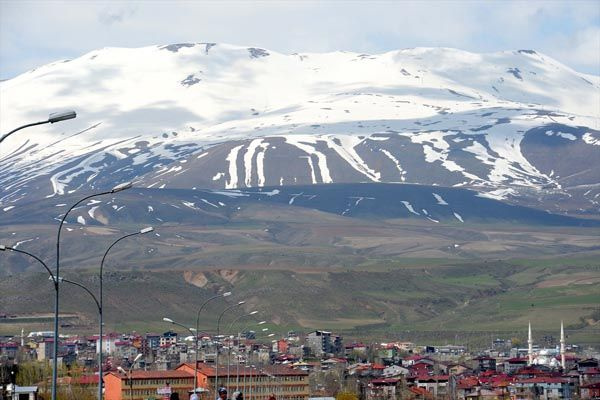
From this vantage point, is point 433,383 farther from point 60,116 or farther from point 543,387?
point 60,116

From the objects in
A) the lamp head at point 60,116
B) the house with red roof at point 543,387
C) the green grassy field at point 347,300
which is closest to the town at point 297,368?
the house with red roof at point 543,387

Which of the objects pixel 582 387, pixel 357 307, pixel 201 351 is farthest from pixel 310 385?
pixel 357 307

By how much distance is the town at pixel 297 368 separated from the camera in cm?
9075

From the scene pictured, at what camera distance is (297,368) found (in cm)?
11244

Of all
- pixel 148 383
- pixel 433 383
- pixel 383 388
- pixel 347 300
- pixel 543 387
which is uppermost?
pixel 347 300

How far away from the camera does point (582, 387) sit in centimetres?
10744

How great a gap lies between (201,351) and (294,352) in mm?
10150

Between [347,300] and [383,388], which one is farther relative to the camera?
[347,300]

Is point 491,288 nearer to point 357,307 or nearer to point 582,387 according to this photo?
point 357,307

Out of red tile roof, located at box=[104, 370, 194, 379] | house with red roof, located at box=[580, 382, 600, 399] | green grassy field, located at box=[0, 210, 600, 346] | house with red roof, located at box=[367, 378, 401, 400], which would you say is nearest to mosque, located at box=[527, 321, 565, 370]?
green grassy field, located at box=[0, 210, 600, 346]

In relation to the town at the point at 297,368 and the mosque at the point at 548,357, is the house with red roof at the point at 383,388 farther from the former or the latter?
the mosque at the point at 548,357

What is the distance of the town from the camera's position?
298ft

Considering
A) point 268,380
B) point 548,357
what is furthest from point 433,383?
point 548,357

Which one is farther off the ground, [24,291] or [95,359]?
[24,291]
